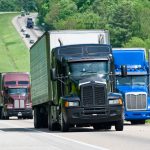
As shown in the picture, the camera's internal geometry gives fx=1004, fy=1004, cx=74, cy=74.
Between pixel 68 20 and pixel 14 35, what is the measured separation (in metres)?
13.0

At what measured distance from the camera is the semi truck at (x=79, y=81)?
3394 cm

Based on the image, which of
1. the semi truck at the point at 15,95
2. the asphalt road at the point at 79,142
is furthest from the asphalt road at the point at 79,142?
the semi truck at the point at 15,95

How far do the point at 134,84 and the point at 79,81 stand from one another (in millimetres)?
9659

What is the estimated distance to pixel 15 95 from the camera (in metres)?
66.2

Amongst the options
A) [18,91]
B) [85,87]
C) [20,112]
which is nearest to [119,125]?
[85,87]

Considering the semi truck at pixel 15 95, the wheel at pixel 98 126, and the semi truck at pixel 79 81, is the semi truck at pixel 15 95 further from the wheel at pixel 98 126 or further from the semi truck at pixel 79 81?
the wheel at pixel 98 126

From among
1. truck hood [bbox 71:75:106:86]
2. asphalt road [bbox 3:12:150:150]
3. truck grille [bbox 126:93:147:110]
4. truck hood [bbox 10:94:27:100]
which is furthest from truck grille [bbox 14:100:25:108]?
asphalt road [bbox 3:12:150:150]

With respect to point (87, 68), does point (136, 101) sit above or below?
below

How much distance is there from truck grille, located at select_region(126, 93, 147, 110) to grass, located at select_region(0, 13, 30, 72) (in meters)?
93.8

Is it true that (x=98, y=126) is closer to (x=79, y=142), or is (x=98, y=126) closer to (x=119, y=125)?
(x=119, y=125)

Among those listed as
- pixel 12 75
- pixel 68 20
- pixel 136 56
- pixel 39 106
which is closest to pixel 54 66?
pixel 39 106

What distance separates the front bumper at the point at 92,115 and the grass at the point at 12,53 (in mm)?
102776

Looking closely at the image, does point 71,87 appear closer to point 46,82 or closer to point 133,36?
point 46,82

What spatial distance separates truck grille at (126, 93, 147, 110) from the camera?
42.9 m
